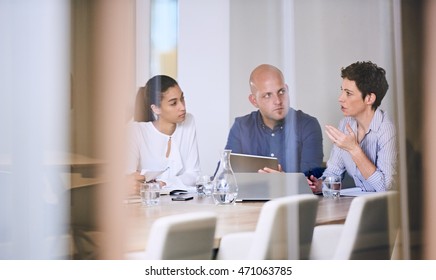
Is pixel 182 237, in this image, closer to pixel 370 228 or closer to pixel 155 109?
pixel 155 109

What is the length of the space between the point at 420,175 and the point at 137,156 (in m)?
1.06

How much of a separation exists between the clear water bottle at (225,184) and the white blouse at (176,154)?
103 mm

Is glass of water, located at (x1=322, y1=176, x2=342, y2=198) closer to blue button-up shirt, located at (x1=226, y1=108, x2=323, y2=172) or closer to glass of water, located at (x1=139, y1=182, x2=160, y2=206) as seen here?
blue button-up shirt, located at (x1=226, y1=108, x2=323, y2=172)

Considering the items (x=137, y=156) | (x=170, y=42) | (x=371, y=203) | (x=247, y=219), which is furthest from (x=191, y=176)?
(x=371, y=203)

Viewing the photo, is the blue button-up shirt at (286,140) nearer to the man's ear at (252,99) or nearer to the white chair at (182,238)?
the man's ear at (252,99)

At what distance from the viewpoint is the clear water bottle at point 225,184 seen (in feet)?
7.39

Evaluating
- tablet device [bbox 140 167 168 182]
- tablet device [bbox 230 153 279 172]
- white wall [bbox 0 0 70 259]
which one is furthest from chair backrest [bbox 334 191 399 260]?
Answer: white wall [bbox 0 0 70 259]

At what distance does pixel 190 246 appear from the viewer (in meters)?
1.92

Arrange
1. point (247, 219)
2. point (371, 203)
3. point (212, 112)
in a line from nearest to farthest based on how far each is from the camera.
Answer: point (247, 219)
point (371, 203)
point (212, 112)

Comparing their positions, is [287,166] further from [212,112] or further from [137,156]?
[137,156]

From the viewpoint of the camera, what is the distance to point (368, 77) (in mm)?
2299

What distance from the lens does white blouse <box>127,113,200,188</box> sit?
2299mm

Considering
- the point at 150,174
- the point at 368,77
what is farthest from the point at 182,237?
the point at 368,77

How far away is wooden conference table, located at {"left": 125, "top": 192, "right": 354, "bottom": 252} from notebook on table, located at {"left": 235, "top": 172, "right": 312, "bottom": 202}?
5 centimetres
